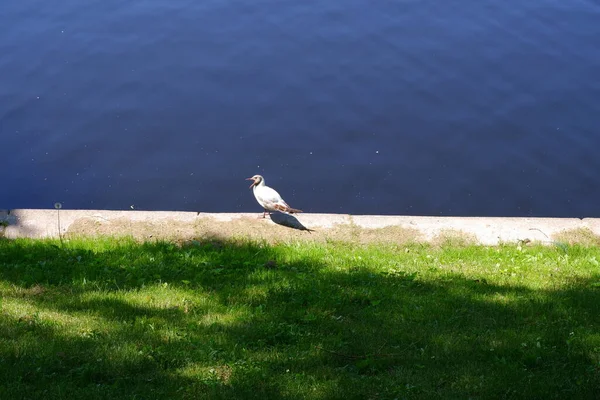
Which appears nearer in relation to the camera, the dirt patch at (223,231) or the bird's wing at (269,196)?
the dirt patch at (223,231)

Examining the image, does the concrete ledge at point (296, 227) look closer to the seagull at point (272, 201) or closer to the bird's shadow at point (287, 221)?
the bird's shadow at point (287, 221)

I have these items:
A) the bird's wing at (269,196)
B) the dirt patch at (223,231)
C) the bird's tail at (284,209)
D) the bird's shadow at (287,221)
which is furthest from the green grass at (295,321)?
the bird's wing at (269,196)

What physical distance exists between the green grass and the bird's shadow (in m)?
0.54

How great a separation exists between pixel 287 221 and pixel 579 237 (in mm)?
3209

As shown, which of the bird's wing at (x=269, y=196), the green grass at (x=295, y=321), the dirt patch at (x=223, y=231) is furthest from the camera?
the bird's wing at (x=269, y=196)

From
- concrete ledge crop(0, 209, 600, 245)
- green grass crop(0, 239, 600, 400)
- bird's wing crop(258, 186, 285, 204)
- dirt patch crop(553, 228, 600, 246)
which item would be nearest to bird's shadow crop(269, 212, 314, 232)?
concrete ledge crop(0, 209, 600, 245)

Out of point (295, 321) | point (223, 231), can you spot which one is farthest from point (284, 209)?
point (295, 321)

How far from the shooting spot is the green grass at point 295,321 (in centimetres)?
550

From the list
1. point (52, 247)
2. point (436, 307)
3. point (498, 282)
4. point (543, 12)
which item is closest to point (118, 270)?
point (52, 247)

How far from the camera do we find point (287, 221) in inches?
364

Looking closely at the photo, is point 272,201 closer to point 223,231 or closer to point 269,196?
point 269,196

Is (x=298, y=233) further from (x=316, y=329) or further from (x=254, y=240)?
(x=316, y=329)

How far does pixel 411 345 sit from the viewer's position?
616 cm

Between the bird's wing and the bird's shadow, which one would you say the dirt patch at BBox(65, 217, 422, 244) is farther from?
the bird's wing
